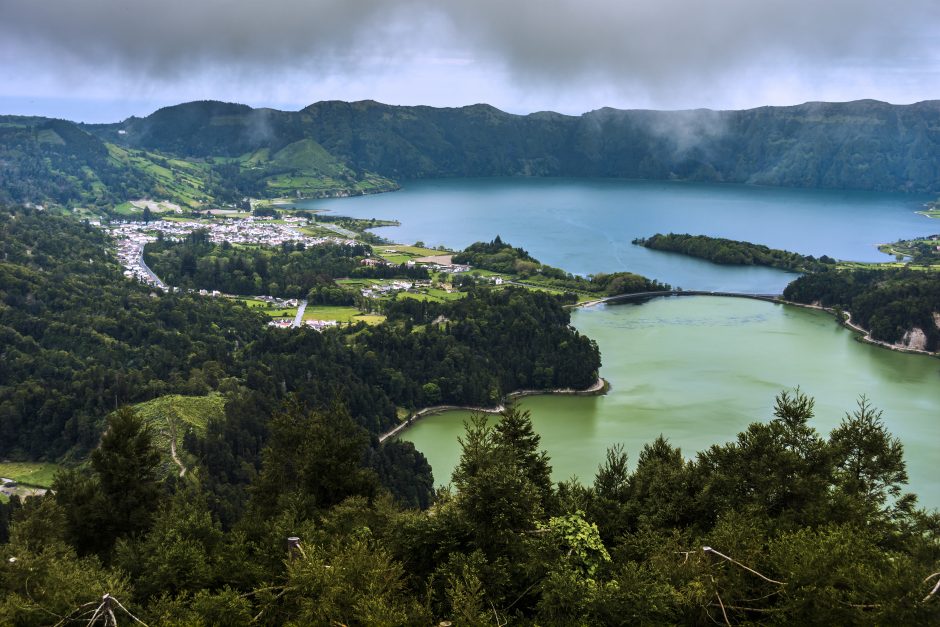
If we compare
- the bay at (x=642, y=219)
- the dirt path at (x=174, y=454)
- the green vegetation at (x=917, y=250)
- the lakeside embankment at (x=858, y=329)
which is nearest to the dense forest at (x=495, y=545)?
the dirt path at (x=174, y=454)

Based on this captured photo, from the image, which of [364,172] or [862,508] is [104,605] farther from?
[364,172]

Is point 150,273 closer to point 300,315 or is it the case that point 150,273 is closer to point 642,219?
point 300,315

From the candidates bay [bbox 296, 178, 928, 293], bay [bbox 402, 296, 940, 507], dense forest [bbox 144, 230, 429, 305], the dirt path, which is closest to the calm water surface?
bay [bbox 402, 296, 940, 507]

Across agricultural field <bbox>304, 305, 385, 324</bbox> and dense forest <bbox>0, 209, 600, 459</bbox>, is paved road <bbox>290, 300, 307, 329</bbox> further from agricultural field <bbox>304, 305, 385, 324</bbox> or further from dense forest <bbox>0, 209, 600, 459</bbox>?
dense forest <bbox>0, 209, 600, 459</bbox>

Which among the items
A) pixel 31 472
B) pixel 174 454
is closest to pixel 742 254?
pixel 174 454

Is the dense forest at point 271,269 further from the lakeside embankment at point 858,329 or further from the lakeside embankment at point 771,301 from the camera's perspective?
the lakeside embankment at point 858,329

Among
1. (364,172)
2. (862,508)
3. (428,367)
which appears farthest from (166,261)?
(364,172)
